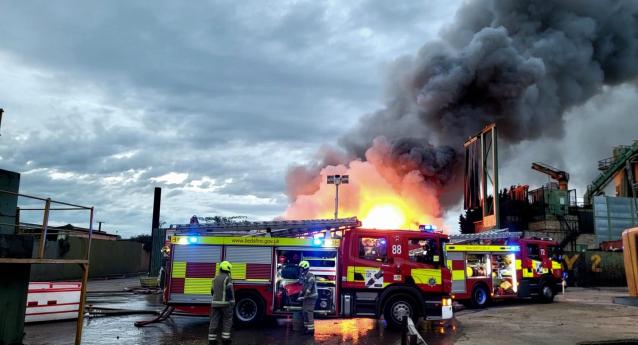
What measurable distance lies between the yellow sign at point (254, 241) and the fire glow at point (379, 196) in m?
10.1

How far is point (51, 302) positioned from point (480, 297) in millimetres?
13251

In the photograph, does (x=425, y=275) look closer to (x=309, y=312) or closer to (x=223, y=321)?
(x=309, y=312)

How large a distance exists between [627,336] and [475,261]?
22.6 feet

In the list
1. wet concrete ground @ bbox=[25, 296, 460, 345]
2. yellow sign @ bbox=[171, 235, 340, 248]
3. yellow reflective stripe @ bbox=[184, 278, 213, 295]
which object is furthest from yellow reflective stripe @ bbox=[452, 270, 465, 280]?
yellow reflective stripe @ bbox=[184, 278, 213, 295]

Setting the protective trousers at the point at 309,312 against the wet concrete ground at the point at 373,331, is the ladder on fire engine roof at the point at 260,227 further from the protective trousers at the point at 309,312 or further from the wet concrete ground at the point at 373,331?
the wet concrete ground at the point at 373,331

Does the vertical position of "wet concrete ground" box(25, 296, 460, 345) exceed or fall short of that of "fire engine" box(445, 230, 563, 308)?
it falls short

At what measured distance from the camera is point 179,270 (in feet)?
39.5

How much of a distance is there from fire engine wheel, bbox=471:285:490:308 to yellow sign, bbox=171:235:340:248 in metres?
7.70

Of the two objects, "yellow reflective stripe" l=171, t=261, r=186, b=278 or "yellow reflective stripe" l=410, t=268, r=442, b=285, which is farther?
"yellow reflective stripe" l=171, t=261, r=186, b=278

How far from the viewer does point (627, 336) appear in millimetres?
10352

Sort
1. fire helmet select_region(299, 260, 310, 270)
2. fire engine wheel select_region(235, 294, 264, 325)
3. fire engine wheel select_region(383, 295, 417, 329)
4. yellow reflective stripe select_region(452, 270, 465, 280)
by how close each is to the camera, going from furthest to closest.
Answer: yellow reflective stripe select_region(452, 270, 465, 280) < fire engine wheel select_region(235, 294, 264, 325) < fire engine wheel select_region(383, 295, 417, 329) < fire helmet select_region(299, 260, 310, 270)

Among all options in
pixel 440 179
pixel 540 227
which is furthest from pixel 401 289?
pixel 540 227

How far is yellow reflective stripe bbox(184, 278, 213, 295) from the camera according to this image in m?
11.9

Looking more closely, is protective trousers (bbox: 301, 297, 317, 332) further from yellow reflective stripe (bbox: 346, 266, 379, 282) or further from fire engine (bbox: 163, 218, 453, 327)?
yellow reflective stripe (bbox: 346, 266, 379, 282)
